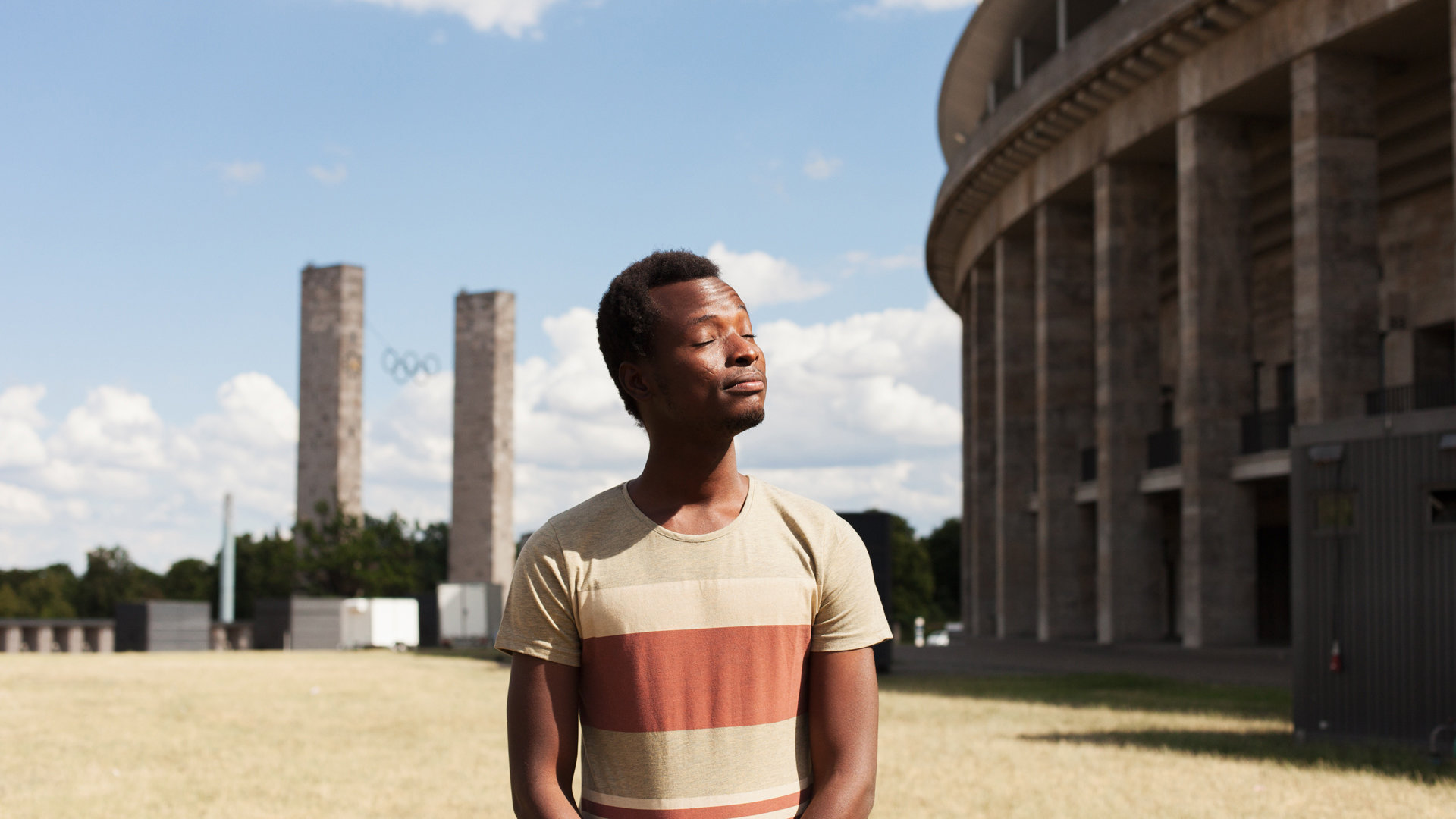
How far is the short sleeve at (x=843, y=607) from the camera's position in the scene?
3252mm

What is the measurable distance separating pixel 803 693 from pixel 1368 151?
2999cm

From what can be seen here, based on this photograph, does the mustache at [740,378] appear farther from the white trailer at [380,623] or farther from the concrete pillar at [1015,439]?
the white trailer at [380,623]

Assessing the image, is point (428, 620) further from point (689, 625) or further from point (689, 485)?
point (689, 625)

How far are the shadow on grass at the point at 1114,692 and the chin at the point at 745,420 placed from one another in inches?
Answer: 808

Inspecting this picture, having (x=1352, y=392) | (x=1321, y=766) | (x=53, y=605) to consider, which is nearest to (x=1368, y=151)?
(x=1352, y=392)

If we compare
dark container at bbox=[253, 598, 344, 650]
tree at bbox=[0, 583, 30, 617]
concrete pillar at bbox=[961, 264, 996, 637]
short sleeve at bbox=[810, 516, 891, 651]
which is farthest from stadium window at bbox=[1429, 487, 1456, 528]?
tree at bbox=[0, 583, 30, 617]

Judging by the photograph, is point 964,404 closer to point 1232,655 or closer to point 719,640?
point 1232,655

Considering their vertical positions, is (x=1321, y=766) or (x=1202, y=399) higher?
(x=1202, y=399)

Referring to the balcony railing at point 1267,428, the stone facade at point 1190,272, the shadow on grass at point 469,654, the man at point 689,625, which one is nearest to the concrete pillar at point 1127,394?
the stone facade at point 1190,272

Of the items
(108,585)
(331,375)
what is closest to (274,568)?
(331,375)

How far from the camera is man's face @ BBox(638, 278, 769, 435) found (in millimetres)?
3150

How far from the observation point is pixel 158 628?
51406mm

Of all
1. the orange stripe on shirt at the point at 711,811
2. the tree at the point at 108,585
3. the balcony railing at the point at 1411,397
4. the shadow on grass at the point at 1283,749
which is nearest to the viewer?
the orange stripe on shirt at the point at 711,811

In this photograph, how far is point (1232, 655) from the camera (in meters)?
30.9
